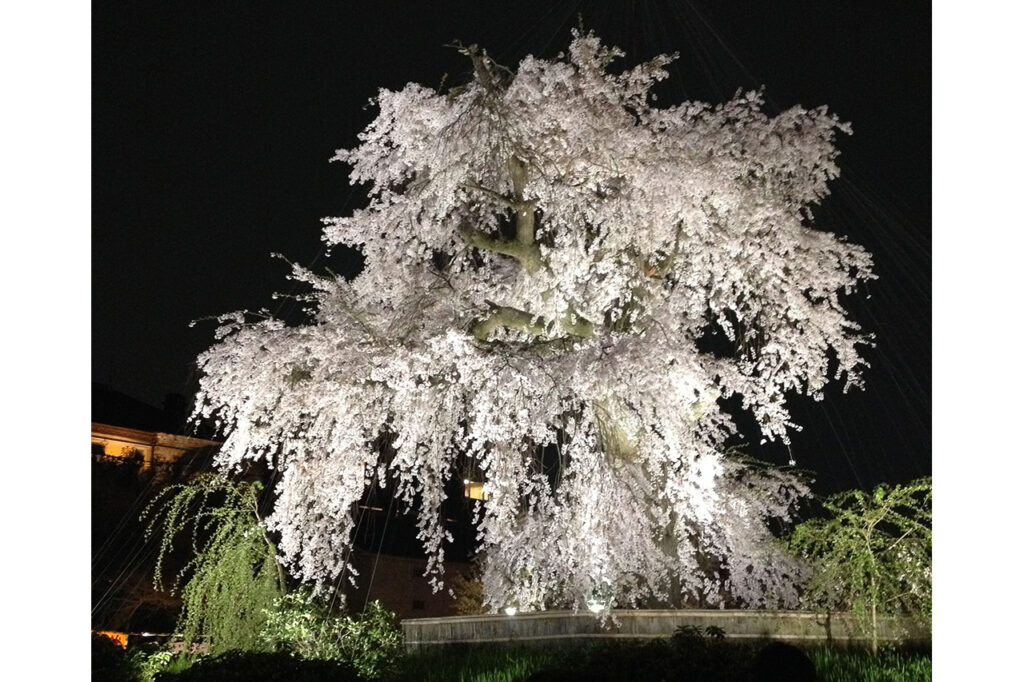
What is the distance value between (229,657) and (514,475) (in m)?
3.35

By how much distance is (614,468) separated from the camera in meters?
10.2

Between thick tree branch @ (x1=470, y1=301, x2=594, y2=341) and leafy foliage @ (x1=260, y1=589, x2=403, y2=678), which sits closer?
leafy foliage @ (x1=260, y1=589, x2=403, y2=678)

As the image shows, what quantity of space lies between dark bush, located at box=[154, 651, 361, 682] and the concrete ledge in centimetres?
191

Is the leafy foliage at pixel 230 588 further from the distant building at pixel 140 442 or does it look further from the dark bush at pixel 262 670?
the distant building at pixel 140 442

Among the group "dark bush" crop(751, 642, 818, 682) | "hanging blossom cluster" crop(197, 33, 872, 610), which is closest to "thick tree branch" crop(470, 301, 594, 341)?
"hanging blossom cluster" crop(197, 33, 872, 610)

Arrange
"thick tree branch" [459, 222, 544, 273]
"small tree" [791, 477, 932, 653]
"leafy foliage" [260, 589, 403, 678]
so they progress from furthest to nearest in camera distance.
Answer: "thick tree branch" [459, 222, 544, 273]
"leafy foliage" [260, 589, 403, 678]
"small tree" [791, 477, 932, 653]

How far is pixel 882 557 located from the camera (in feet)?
Answer: 29.9

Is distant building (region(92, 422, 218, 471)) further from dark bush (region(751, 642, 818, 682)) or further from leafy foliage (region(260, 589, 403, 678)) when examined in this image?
dark bush (region(751, 642, 818, 682))

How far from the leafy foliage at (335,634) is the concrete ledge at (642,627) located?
51 cm

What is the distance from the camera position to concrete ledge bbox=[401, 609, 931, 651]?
9227 mm

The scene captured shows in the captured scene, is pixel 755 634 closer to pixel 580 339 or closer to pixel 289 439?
pixel 580 339

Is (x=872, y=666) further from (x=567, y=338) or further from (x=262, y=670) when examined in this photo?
(x=262, y=670)

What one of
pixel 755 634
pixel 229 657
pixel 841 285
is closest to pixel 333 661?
pixel 229 657

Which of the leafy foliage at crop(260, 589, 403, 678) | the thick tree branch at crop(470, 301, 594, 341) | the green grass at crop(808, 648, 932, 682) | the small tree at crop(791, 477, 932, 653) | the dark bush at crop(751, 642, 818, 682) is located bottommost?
the leafy foliage at crop(260, 589, 403, 678)
